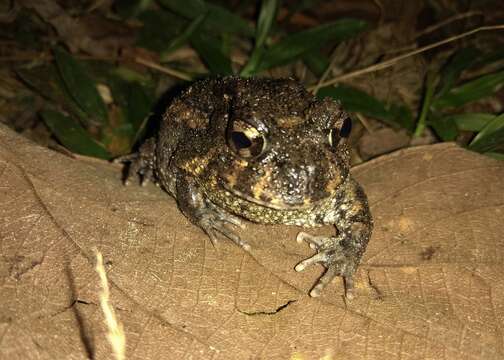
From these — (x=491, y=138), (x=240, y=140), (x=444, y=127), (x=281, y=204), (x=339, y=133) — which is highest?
(x=444, y=127)

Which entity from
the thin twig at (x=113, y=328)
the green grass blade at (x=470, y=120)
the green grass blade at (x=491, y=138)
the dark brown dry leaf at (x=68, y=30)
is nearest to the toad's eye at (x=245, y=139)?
the thin twig at (x=113, y=328)

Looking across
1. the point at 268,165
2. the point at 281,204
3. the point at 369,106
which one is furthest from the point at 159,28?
the point at 281,204

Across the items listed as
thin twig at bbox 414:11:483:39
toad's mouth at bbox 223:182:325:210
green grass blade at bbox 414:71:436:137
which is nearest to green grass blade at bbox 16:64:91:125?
toad's mouth at bbox 223:182:325:210

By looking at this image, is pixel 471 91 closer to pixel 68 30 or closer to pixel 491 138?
pixel 491 138

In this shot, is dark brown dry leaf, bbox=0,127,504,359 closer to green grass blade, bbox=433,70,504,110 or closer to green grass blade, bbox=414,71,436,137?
green grass blade, bbox=414,71,436,137

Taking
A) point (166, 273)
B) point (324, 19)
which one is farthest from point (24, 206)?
point (324, 19)

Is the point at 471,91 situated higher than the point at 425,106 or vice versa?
the point at 471,91
